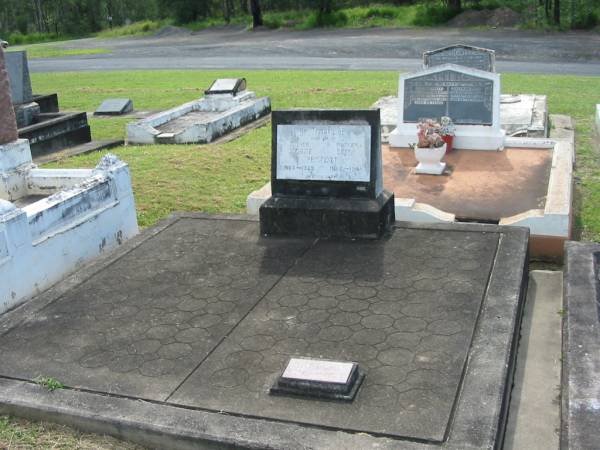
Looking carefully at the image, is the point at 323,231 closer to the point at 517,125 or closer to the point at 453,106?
the point at 453,106

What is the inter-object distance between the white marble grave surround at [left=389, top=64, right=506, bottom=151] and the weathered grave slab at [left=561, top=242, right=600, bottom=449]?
13.8 feet

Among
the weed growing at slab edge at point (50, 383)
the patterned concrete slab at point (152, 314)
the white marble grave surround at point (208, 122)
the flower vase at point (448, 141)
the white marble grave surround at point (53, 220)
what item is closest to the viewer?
the weed growing at slab edge at point (50, 383)

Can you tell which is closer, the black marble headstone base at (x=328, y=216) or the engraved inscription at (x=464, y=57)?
the black marble headstone base at (x=328, y=216)

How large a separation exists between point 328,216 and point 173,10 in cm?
4571

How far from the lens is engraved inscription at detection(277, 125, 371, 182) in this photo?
20.9 feet

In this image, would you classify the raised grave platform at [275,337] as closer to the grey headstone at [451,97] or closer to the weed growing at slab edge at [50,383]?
the weed growing at slab edge at [50,383]

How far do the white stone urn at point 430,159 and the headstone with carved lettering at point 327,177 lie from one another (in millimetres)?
2436

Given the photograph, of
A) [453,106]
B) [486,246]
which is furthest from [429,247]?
[453,106]

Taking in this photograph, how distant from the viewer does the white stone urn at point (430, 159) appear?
8891 millimetres

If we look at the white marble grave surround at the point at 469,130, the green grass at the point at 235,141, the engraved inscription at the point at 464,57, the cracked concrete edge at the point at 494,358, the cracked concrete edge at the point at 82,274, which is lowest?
the green grass at the point at 235,141

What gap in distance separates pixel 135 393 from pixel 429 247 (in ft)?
9.85

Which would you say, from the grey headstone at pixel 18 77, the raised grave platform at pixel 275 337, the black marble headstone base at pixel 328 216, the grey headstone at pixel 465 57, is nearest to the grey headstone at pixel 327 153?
the black marble headstone base at pixel 328 216

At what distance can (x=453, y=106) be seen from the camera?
33.3 ft

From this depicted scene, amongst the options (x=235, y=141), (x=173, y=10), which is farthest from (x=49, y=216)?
(x=173, y=10)
